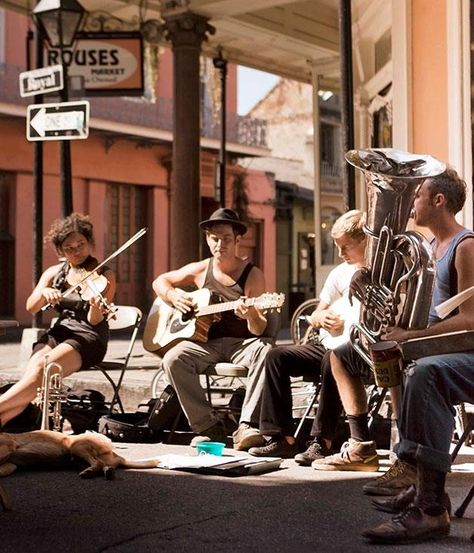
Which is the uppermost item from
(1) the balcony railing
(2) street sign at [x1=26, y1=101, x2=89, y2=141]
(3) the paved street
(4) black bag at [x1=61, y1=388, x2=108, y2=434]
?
(1) the balcony railing

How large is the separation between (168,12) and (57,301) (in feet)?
26.0

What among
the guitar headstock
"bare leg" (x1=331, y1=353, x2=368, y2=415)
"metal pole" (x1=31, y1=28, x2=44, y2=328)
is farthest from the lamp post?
"bare leg" (x1=331, y1=353, x2=368, y2=415)

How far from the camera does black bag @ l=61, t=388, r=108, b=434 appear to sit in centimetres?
834

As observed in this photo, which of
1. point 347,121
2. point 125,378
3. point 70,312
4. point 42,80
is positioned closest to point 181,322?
point 70,312

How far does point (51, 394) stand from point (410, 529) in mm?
3685

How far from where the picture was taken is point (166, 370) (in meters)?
7.90

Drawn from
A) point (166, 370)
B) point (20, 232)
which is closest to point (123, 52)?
point (166, 370)

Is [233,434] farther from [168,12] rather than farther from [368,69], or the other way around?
[168,12]

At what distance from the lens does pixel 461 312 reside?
5.14 metres

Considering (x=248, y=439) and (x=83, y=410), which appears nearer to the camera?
(x=248, y=439)

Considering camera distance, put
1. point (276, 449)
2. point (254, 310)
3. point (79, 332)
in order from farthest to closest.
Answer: point (79, 332) < point (254, 310) < point (276, 449)

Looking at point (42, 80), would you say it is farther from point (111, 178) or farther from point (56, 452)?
point (111, 178)

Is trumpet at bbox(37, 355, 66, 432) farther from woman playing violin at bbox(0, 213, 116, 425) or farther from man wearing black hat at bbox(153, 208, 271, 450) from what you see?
man wearing black hat at bbox(153, 208, 271, 450)

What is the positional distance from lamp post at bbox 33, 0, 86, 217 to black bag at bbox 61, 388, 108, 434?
3255 millimetres
